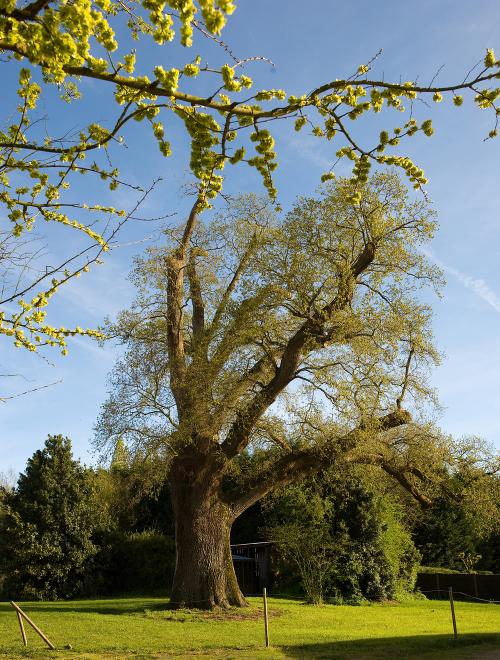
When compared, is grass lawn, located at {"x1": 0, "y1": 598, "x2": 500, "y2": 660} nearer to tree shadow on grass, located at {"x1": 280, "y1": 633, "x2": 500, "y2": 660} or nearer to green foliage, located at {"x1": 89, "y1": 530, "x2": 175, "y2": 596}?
tree shadow on grass, located at {"x1": 280, "y1": 633, "x2": 500, "y2": 660}

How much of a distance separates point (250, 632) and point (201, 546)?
462 centimetres

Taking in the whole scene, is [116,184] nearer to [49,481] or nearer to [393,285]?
[393,285]

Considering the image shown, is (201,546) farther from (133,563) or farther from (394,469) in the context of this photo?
(133,563)

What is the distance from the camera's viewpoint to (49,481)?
84.3 feet

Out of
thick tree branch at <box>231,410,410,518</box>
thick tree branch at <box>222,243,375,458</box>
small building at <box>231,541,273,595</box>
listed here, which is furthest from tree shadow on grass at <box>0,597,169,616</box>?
small building at <box>231,541,273,595</box>

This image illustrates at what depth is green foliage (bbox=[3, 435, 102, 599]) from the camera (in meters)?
24.4

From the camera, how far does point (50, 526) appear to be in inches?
987

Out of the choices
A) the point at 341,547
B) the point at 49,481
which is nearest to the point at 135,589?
the point at 49,481

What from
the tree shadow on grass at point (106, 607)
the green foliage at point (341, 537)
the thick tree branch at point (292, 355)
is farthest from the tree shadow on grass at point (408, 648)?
the green foliage at point (341, 537)

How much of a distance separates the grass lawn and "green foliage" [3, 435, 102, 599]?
448 centimetres

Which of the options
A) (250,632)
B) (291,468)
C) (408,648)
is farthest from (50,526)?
(408,648)

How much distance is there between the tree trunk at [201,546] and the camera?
1828cm

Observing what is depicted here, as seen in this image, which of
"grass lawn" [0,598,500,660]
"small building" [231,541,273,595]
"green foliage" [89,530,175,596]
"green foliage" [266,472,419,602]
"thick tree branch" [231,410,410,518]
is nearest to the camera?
"grass lawn" [0,598,500,660]

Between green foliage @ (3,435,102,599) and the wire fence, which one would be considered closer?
the wire fence
